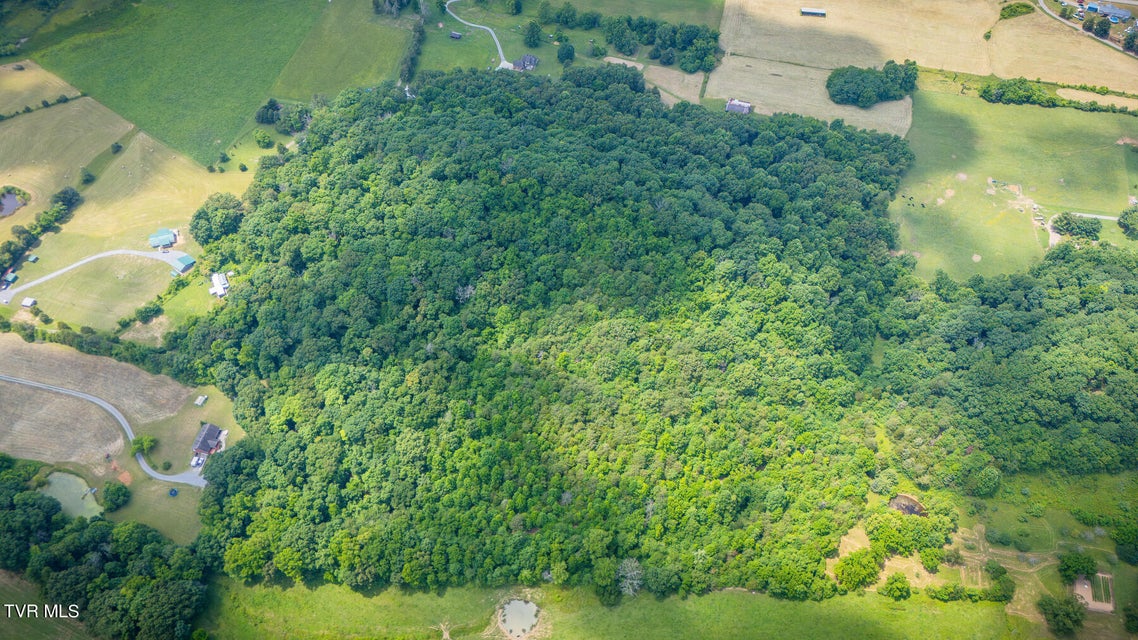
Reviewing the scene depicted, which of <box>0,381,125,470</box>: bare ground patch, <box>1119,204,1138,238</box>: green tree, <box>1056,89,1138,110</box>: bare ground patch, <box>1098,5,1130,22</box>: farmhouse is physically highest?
<box>1098,5,1130,22</box>: farmhouse

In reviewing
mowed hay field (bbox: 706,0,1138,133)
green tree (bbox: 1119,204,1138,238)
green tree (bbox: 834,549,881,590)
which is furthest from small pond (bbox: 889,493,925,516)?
mowed hay field (bbox: 706,0,1138,133)

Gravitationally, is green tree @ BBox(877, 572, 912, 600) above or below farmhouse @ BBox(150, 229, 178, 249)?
below

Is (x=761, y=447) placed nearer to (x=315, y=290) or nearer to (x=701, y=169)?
(x=701, y=169)

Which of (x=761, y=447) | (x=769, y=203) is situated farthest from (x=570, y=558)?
(x=769, y=203)

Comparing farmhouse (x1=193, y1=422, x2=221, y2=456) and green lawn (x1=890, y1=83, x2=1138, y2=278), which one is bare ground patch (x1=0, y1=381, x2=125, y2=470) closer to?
farmhouse (x1=193, y1=422, x2=221, y2=456)

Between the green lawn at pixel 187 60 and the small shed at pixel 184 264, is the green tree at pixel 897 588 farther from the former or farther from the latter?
the green lawn at pixel 187 60
